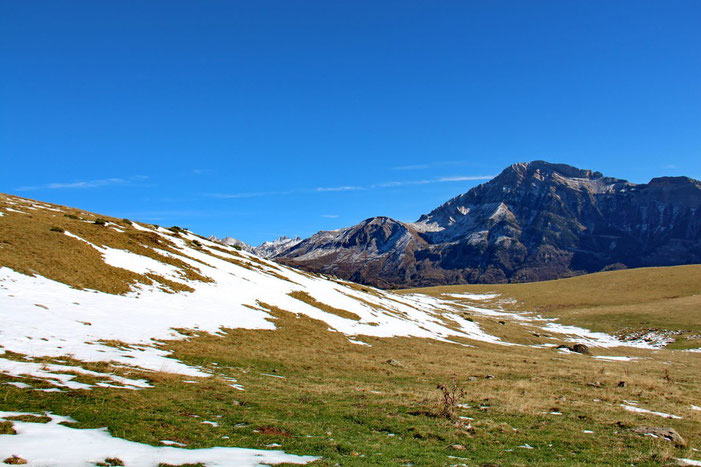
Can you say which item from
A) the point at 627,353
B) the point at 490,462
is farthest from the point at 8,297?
the point at 627,353

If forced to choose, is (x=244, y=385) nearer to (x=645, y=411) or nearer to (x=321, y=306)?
(x=645, y=411)

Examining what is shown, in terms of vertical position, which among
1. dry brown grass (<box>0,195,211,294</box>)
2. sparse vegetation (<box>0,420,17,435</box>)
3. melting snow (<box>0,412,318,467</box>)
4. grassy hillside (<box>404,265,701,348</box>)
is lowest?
grassy hillside (<box>404,265,701,348</box>)

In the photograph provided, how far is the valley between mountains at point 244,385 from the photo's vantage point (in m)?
11.4

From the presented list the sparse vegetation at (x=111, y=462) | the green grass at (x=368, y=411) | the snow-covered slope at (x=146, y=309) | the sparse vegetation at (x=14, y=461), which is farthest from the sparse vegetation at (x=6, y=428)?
the snow-covered slope at (x=146, y=309)

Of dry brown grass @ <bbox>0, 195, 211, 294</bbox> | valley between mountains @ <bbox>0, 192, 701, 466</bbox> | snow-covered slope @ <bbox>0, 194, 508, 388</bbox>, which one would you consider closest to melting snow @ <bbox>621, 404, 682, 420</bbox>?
valley between mountains @ <bbox>0, 192, 701, 466</bbox>

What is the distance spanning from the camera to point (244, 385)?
1997cm

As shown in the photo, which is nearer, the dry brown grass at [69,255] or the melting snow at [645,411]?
the melting snow at [645,411]

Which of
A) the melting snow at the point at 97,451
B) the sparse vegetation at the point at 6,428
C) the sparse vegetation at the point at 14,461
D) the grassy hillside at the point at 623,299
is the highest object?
the sparse vegetation at the point at 14,461

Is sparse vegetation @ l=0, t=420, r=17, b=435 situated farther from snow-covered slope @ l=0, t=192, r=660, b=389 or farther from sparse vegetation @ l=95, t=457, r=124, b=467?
snow-covered slope @ l=0, t=192, r=660, b=389

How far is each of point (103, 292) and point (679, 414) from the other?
1643 inches

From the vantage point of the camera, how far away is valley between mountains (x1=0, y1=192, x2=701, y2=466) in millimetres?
11375

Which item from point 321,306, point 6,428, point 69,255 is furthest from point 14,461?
point 321,306

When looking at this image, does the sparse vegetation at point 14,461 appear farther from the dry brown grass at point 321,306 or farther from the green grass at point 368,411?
the dry brown grass at point 321,306

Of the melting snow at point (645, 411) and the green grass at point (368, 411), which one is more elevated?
the green grass at point (368, 411)
